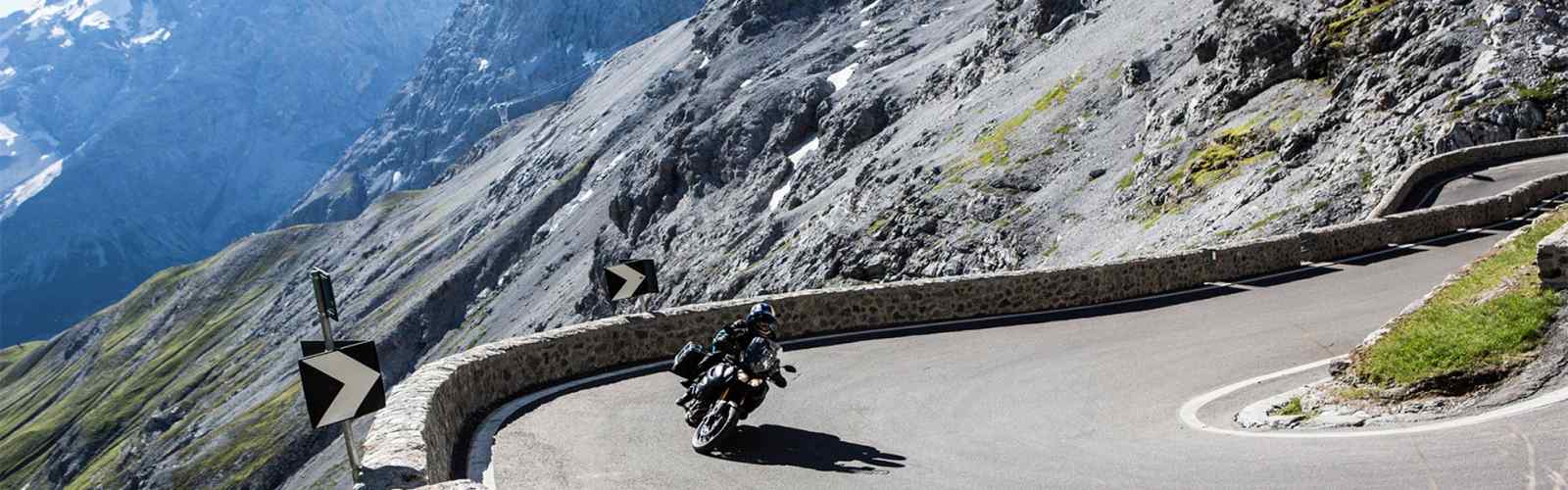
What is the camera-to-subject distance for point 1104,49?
84.2 meters

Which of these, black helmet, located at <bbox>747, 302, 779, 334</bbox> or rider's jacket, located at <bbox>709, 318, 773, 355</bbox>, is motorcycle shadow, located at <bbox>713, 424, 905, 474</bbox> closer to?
rider's jacket, located at <bbox>709, 318, 773, 355</bbox>

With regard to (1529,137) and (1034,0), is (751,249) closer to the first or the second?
(1034,0)

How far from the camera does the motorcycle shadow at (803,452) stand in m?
11.8

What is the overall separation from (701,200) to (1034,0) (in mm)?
37457

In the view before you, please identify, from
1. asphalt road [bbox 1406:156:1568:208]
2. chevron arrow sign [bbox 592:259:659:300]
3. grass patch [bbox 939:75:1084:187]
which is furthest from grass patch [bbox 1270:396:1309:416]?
grass patch [bbox 939:75:1084:187]

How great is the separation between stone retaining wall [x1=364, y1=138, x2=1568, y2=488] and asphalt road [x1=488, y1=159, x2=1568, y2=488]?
0.84 meters

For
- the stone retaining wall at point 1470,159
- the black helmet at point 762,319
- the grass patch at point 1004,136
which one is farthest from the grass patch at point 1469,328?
the grass patch at point 1004,136

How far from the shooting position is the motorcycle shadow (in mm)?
11766

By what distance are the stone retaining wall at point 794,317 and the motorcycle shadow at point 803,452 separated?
3.07 m

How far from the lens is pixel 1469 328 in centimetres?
1046

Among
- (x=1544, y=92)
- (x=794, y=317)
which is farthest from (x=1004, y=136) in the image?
(x=794, y=317)

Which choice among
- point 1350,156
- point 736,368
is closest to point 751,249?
point 1350,156

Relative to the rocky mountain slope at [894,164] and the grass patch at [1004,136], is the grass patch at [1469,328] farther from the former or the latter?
the grass patch at [1004,136]

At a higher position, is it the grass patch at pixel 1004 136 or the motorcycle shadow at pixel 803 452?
the motorcycle shadow at pixel 803 452
